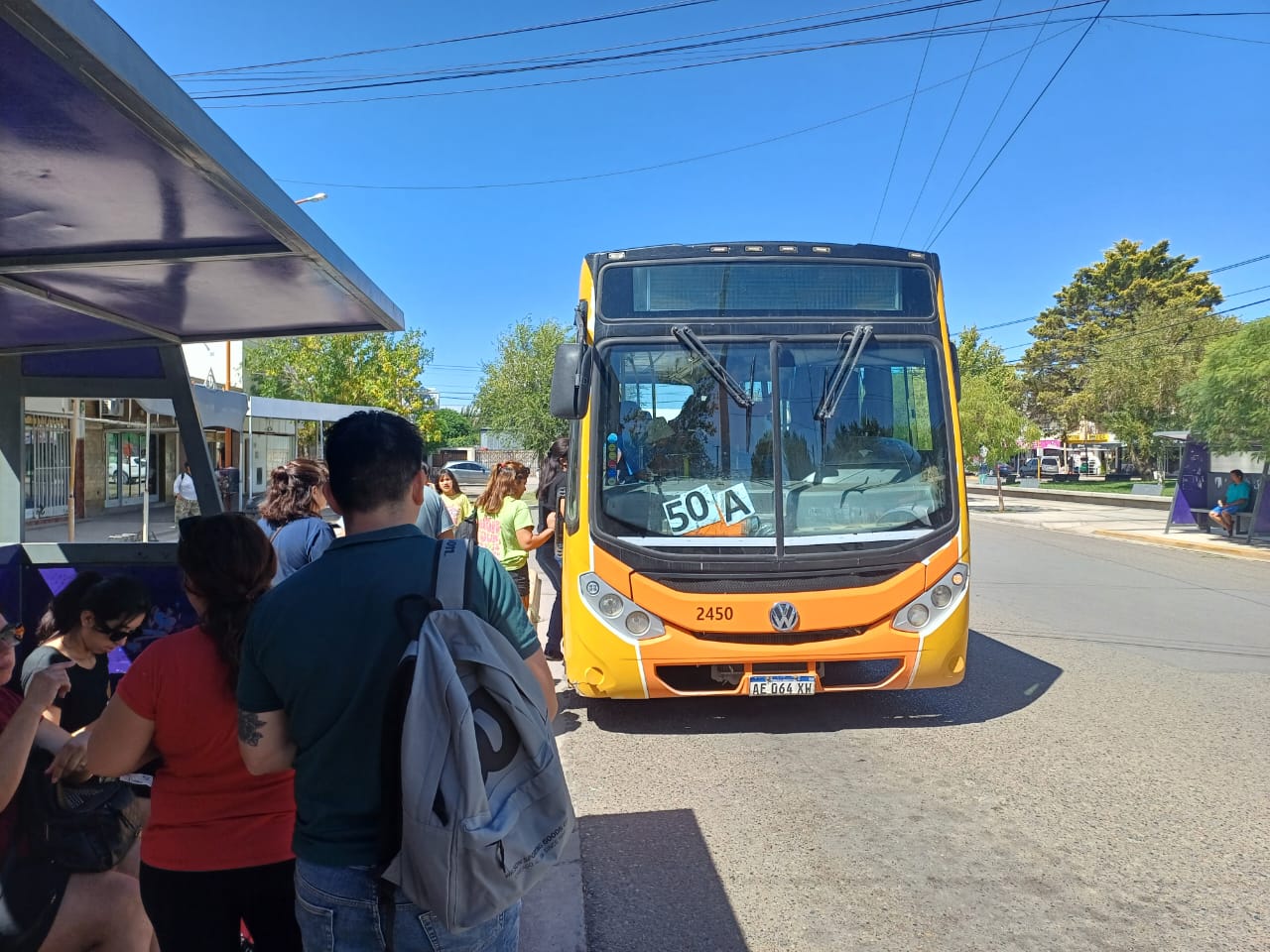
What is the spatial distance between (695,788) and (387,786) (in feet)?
11.0

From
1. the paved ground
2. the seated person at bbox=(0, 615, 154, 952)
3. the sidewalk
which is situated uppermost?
the seated person at bbox=(0, 615, 154, 952)

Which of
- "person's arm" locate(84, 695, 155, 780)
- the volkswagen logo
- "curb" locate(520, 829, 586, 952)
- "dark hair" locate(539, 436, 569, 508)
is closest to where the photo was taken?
"person's arm" locate(84, 695, 155, 780)

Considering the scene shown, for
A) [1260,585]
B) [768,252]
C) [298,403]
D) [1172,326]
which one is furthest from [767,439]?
[1172,326]

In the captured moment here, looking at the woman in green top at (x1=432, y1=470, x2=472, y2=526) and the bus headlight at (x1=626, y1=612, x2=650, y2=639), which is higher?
the woman in green top at (x1=432, y1=470, x2=472, y2=526)

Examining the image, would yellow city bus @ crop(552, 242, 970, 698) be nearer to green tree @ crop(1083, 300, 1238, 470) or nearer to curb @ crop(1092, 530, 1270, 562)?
curb @ crop(1092, 530, 1270, 562)

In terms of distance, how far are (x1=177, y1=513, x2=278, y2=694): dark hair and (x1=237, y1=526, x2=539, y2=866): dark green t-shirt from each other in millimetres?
288

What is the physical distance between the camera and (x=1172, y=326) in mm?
38531

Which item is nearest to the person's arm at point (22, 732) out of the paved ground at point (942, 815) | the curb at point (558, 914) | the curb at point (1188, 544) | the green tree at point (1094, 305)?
the curb at point (558, 914)

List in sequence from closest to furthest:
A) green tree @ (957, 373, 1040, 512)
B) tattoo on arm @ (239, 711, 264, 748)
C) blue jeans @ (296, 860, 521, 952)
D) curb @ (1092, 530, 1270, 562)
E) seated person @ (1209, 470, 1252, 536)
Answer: blue jeans @ (296, 860, 521, 952)
tattoo on arm @ (239, 711, 264, 748)
curb @ (1092, 530, 1270, 562)
seated person @ (1209, 470, 1252, 536)
green tree @ (957, 373, 1040, 512)

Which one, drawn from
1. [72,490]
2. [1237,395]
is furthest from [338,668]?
[1237,395]

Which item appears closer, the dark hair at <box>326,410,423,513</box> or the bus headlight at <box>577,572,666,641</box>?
the dark hair at <box>326,410,423,513</box>

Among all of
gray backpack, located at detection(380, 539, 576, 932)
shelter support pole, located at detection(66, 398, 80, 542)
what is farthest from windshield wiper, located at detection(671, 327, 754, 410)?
shelter support pole, located at detection(66, 398, 80, 542)

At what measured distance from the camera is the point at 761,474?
18.1 ft

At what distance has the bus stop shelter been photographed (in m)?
1.84
